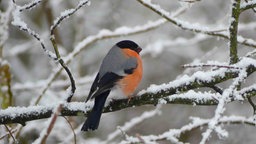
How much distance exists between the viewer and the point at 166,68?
25.4 ft

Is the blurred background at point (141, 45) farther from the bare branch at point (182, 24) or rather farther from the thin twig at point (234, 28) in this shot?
the thin twig at point (234, 28)

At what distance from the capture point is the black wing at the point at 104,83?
8.55 feet

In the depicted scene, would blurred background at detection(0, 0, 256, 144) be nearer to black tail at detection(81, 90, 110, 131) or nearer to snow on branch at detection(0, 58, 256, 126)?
black tail at detection(81, 90, 110, 131)

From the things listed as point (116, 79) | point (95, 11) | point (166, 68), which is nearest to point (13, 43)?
point (95, 11)

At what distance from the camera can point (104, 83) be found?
271 centimetres

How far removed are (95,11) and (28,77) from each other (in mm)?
1283

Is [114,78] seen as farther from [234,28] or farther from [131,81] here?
[234,28]

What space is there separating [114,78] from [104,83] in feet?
0.35

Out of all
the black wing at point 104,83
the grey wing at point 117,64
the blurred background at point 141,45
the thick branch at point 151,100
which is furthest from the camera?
the blurred background at point 141,45

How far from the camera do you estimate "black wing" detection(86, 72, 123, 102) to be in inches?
103

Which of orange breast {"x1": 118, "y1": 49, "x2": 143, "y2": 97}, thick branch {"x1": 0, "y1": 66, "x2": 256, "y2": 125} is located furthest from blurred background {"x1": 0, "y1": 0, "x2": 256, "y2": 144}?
thick branch {"x1": 0, "y1": 66, "x2": 256, "y2": 125}

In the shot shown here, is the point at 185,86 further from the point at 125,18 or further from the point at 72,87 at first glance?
the point at 125,18

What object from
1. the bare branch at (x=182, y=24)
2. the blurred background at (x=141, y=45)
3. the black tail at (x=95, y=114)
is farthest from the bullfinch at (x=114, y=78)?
the blurred background at (x=141, y=45)

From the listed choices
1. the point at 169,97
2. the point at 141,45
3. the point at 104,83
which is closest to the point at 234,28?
the point at 169,97
